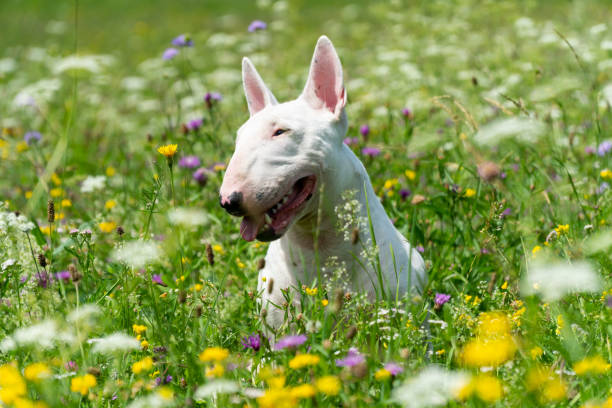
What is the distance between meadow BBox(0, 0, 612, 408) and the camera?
201 cm

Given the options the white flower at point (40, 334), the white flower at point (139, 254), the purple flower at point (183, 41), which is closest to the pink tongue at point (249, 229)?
the white flower at point (139, 254)

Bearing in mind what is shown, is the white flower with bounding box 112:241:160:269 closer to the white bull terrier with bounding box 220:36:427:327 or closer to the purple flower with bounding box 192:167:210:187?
the white bull terrier with bounding box 220:36:427:327

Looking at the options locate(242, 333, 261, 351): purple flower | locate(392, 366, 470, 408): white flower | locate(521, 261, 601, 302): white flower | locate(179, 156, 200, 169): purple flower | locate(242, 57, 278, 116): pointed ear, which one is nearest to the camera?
locate(392, 366, 470, 408): white flower

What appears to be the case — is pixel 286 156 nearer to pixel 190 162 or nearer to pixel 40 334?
pixel 40 334

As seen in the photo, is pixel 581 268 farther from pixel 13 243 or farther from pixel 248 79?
pixel 13 243

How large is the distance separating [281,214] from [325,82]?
63 cm

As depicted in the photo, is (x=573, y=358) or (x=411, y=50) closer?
(x=573, y=358)

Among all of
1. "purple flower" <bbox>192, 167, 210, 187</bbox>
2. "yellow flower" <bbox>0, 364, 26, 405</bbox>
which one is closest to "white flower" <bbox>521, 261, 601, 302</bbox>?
"yellow flower" <bbox>0, 364, 26, 405</bbox>

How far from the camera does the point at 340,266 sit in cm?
283

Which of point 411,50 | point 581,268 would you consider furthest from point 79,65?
point 411,50

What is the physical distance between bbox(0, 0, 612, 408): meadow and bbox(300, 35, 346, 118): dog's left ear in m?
0.41

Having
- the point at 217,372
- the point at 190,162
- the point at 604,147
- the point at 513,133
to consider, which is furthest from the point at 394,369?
the point at 190,162

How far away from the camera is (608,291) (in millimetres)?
2518

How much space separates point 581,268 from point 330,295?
110 centimetres
